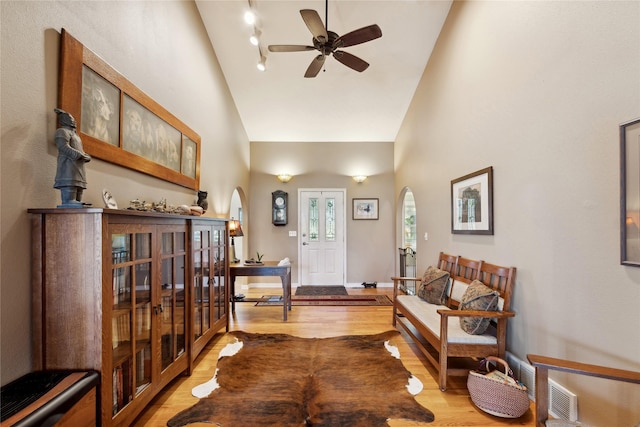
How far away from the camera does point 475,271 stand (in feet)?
9.01

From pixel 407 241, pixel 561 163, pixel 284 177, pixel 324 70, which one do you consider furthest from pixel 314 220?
pixel 561 163

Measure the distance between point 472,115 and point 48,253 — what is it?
365 cm

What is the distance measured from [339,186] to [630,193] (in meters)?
4.67

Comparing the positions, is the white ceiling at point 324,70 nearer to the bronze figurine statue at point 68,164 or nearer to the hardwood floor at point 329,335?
the bronze figurine statue at point 68,164

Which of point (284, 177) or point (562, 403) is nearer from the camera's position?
point (562, 403)

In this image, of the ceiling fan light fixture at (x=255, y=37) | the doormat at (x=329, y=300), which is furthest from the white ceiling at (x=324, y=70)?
the doormat at (x=329, y=300)

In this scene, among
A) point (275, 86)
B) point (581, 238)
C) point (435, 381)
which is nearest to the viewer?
point (581, 238)

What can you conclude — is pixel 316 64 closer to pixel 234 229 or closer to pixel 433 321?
pixel 234 229

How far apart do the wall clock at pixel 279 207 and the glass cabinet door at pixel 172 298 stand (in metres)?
3.35

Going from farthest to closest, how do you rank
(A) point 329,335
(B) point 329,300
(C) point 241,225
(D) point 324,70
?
(C) point 241,225 < (B) point 329,300 < (D) point 324,70 < (A) point 329,335

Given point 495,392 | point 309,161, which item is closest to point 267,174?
point 309,161

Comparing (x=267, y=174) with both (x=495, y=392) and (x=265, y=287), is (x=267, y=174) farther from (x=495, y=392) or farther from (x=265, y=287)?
(x=495, y=392)

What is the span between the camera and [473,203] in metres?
2.85

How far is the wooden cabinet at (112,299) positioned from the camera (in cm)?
139
